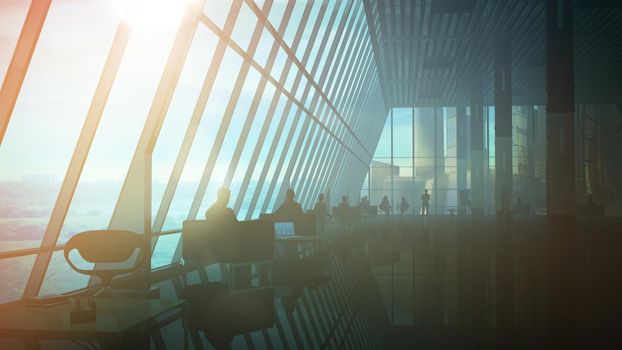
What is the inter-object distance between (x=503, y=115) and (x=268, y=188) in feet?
35.5

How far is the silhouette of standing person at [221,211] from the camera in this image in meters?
8.33

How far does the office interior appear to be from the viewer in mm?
5543

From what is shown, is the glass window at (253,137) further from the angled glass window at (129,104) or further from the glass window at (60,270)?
the glass window at (60,270)

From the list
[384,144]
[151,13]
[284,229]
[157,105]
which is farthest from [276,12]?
[384,144]

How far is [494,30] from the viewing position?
69.3 feet

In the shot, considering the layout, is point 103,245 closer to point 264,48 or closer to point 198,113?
point 198,113

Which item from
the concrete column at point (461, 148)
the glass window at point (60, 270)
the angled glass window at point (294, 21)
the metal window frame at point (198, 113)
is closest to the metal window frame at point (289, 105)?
the angled glass window at point (294, 21)

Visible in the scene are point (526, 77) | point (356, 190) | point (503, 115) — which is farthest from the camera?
point (356, 190)

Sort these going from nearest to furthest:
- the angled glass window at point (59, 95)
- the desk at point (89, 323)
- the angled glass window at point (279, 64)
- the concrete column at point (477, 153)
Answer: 1. the desk at point (89, 323)
2. the angled glass window at point (59, 95)
3. the angled glass window at point (279, 64)
4. the concrete column at point (477, 153)

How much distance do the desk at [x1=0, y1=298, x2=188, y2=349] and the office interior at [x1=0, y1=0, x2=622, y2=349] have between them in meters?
0.01

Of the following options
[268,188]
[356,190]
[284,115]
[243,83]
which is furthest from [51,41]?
[356,190]

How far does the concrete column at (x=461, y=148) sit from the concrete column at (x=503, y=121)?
41.5ft

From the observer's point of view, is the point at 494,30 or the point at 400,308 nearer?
the point at 400,308

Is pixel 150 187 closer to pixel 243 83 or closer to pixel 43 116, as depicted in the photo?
pixel 43 116
